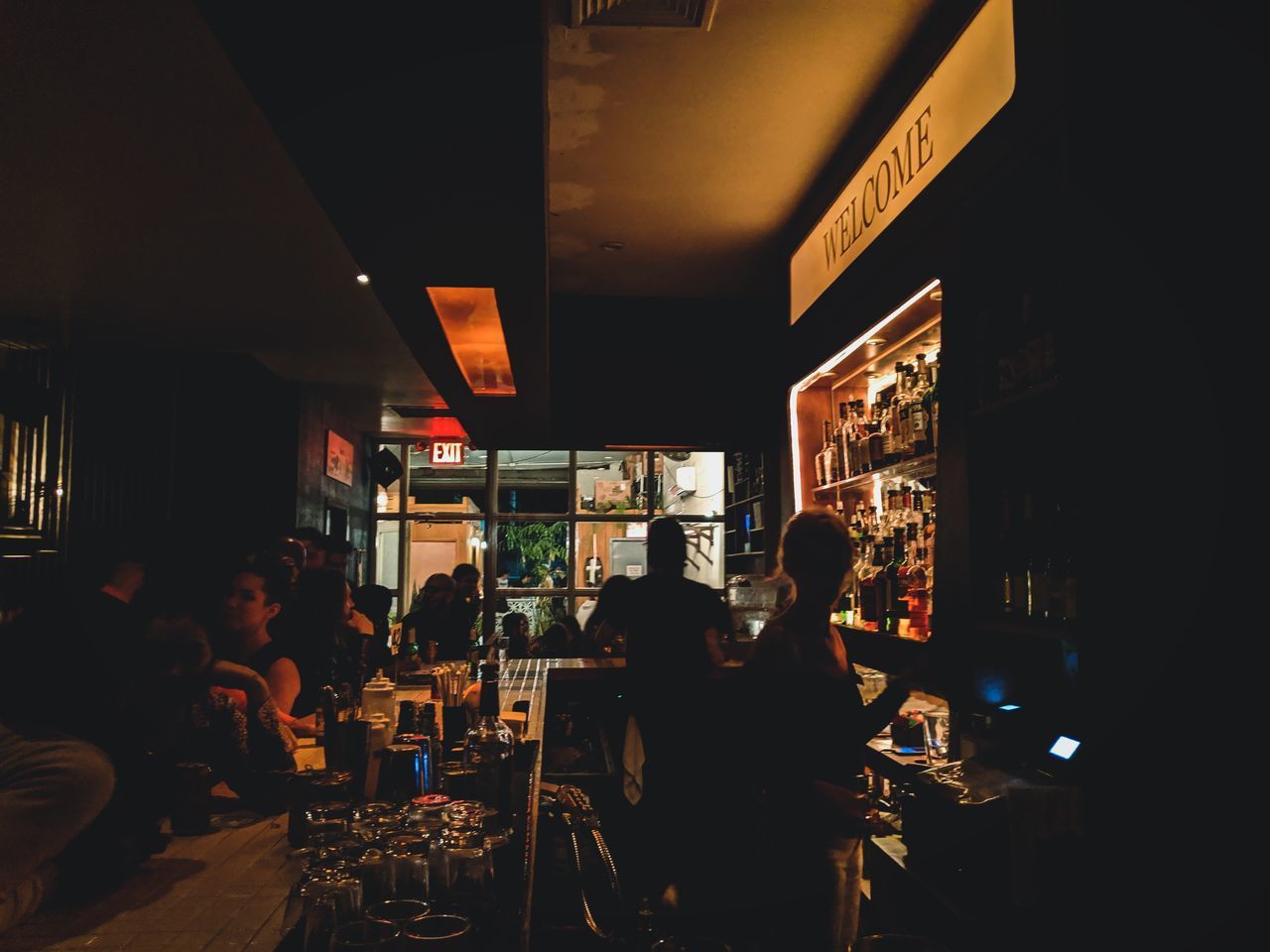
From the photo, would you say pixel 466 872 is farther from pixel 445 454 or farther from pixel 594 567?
pixel 594 567

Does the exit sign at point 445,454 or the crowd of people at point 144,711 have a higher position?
the exit sign at point 445,454

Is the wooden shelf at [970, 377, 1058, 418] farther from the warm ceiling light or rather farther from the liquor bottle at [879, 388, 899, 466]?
the warm ceiling light

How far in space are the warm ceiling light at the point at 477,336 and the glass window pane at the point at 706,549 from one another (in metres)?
6.09

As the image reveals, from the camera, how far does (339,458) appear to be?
9.41 metres

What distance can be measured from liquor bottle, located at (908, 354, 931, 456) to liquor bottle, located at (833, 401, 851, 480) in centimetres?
73

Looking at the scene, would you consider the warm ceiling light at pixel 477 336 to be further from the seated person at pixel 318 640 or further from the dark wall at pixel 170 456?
the dark wall at pixel 170 456

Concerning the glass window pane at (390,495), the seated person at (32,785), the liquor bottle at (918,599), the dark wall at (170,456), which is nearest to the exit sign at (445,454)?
the glass window pane at (390,495)

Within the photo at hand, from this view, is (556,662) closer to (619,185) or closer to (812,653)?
(619,185)

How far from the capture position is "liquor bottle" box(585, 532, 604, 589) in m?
10.7

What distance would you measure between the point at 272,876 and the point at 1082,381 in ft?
6.11

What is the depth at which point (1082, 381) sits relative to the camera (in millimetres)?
1964

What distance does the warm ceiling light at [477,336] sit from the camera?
308 centimetres

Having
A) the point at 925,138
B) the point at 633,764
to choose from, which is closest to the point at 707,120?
the point at 925,138

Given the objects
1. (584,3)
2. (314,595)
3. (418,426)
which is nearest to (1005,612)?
(584,3)
